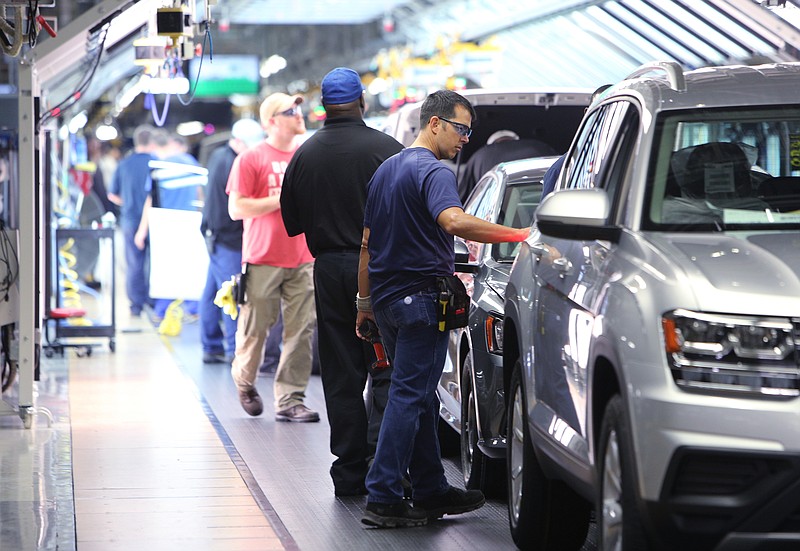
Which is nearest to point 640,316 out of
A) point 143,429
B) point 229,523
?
point 229,523

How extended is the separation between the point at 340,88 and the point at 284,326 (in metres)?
2.96

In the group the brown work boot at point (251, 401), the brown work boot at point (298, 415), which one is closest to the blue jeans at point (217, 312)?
the brown work boot at point (251, 401)

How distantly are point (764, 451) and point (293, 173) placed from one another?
4226 mm

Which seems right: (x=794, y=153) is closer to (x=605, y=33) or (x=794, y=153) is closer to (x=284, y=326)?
(x=284, y=326)

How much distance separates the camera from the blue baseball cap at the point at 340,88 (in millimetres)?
7777

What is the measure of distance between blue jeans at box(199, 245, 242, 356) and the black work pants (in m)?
6.23

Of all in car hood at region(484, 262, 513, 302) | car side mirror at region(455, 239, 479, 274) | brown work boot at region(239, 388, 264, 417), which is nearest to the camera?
car hood at region(484, 262, 513, 302)

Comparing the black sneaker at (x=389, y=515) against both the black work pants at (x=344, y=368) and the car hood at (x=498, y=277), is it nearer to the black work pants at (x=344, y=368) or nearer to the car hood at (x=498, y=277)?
the black work pants at (x=344, y=368)

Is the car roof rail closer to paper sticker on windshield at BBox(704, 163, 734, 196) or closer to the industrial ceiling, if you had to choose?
paper sticker on windshield at BBox(704, 163, 734, 196)

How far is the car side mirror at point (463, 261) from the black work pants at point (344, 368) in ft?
1.78

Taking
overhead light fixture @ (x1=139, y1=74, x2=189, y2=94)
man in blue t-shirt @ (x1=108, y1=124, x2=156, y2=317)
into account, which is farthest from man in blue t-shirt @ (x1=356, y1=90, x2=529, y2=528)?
man in blue t-shirt @ (x1=108, y1=124, x2=156, y2=317)

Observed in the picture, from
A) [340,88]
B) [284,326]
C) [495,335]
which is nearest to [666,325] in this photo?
[495,335]

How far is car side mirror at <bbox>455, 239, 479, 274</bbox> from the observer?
737cm

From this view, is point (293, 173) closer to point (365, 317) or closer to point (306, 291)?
point (365, 317)
